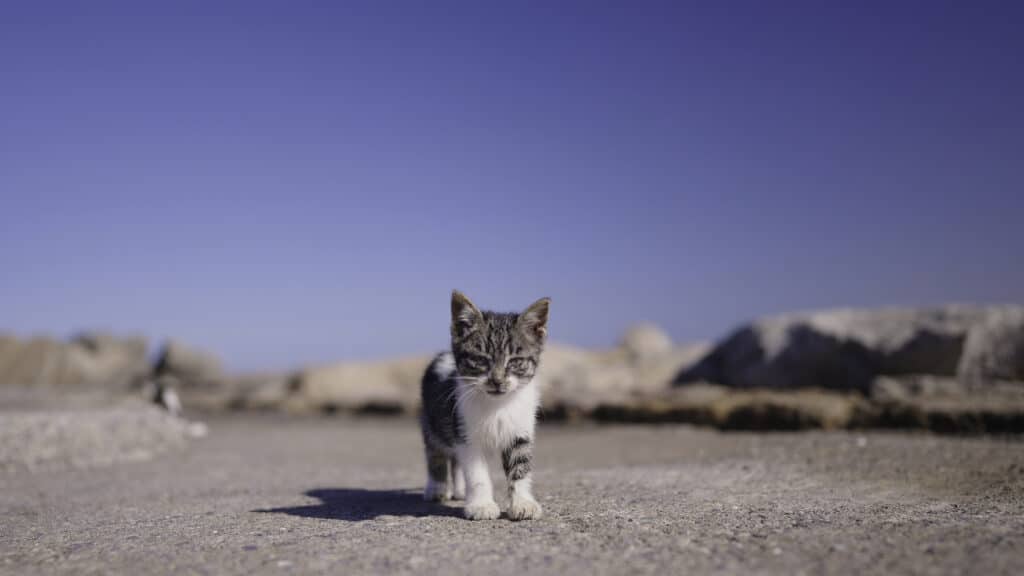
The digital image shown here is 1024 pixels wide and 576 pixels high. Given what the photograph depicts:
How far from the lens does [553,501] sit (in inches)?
214

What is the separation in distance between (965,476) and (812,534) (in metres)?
3.24

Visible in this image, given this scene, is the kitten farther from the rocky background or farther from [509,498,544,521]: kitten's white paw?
the rocky background

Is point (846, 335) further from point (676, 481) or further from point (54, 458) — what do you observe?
point (54, 458)

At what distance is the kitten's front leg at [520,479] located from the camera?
4.74m

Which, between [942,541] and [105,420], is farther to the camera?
[105,420]

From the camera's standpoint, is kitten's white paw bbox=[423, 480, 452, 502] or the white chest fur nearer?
the white chest fur

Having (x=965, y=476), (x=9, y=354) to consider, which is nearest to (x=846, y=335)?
Result: (x=965, y=476)

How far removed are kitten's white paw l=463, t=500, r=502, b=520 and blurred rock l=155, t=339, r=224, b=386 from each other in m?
20.6

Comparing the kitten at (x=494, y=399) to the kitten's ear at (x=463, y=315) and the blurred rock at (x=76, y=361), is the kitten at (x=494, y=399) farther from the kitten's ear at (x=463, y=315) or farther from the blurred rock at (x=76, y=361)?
the blurred rock at (x=76, y=361)

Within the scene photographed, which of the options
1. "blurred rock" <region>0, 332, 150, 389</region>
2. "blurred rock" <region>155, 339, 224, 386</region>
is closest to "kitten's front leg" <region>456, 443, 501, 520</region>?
"blurred rock" <region>0, 332, 150, 389</region>

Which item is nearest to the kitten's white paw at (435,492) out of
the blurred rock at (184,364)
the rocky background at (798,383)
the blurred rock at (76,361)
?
the rocky background at (798,383)

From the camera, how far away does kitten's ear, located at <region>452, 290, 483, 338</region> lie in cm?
523

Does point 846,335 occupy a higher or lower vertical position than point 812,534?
higher

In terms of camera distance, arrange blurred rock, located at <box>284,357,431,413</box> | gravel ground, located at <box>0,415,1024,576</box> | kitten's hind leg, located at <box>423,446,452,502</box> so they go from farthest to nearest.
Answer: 1. blurred rock, located at <box>284,357,431,413</box>
2. kitten's hind leg, located at <box>423,446,452,502</box>
3. gravel ground, located at <box>0,415,1024,576</box>
